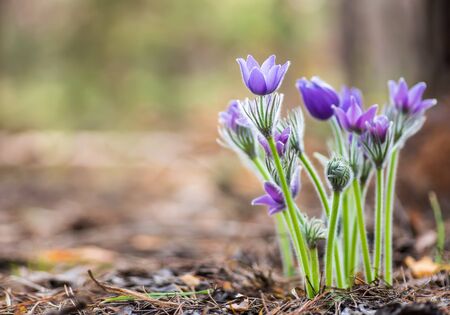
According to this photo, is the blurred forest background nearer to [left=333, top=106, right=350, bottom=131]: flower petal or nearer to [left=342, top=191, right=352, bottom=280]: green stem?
[left=342, top=191, right=352, bottom=280]: green stem

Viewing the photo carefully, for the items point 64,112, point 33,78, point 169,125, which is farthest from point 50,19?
point 169,125

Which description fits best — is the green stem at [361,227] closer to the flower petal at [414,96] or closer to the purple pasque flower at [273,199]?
the purple pasque flower at [273,199]

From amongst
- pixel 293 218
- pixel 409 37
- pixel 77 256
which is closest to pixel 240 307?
pixel 293 218

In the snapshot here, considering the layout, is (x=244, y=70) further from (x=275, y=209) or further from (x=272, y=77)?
(x=275, y=209)

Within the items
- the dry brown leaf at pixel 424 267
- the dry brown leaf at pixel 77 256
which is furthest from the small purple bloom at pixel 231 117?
the dry brown leaf at pixel 77 256

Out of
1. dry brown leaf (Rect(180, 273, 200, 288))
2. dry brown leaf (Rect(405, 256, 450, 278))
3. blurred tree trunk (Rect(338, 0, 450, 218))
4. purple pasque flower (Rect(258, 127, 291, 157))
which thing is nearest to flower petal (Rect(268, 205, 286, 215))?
purple pasque flower (Rect(258, 127, 291, 157))

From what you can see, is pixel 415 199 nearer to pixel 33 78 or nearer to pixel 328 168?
pixel 328 168
